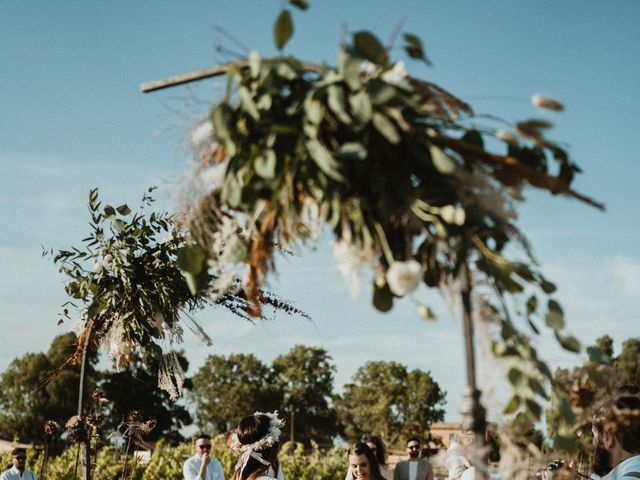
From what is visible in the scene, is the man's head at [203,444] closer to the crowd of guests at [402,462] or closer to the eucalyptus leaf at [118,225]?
the crowd of guests at [402,462]

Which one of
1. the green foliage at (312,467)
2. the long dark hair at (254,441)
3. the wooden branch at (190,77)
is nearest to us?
the wooden branch at (190,77)

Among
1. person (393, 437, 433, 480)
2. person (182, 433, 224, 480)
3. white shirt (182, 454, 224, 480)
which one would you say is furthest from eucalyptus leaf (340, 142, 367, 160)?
white shirt (182, 454, 224, 480)

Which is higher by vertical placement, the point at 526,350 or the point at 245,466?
the point at 526,350

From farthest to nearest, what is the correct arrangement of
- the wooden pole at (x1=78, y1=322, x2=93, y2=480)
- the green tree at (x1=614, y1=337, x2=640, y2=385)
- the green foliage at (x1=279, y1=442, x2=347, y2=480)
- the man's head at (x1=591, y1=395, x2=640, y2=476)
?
1. the green tree at (x1=614, y1=337, x2=640, y2=385)
2. the green foliage at (x1=279, y1=442, x2=347, y2=480)
3. the wooden pole at (x1=78, y1=322, x2=93, y2=480)
4. the man's head at (x1=591, y1=395, x2=640, y2=476)

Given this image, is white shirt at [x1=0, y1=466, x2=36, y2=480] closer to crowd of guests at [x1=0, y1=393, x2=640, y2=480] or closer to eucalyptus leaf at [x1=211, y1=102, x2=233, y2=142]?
crowd of guests at [x1=0, y1=393, x2=640, y2=480]

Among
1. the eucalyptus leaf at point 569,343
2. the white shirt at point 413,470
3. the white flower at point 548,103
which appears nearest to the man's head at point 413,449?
the white shirt at point 413,470

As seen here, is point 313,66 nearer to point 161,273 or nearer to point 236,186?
point 236,186

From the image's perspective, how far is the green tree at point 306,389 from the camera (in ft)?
214

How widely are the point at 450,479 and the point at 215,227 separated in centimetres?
554

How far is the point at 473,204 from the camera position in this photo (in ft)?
6.02

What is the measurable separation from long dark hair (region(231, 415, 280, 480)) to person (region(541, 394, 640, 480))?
Result: 2.91m

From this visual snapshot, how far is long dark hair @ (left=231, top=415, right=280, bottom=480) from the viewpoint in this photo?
17.7ft

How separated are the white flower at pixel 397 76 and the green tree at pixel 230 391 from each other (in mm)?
61490

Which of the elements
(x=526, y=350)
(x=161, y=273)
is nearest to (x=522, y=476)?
(x=526, y=350)
